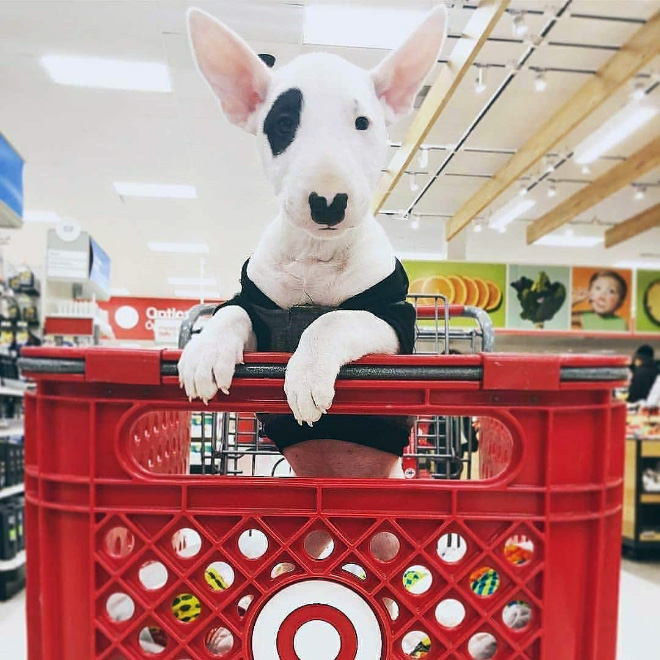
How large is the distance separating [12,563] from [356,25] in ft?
11.4

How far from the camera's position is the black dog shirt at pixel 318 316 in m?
1.15

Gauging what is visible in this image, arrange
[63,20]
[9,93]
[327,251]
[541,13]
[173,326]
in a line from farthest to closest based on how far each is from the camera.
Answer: [173,326] < [9,93] < [63,20] < [541,13] < [327,251]

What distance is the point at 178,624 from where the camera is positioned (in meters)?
0.80

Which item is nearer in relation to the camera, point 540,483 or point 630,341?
point 540,483

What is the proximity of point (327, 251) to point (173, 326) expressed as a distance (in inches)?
343

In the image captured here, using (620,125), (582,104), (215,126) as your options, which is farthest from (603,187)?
(215,126)

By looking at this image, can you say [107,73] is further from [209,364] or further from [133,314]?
[133,314]

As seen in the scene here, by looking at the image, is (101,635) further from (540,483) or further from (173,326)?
(173,326)

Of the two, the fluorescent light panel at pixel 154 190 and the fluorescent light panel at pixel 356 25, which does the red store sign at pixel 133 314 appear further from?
the fluorescent light panel at pixel 356 25

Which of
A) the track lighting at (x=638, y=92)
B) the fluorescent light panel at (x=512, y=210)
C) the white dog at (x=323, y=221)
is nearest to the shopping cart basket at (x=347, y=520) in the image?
the white dog at (x=323, y=221)

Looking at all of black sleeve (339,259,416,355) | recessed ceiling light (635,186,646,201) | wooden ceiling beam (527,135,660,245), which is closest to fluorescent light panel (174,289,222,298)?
wooden ceiling beam (527,135,660,245)

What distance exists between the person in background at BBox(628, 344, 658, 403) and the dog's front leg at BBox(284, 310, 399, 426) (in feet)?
19.3

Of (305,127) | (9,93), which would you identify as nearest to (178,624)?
(305,127)

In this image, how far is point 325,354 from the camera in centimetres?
83
